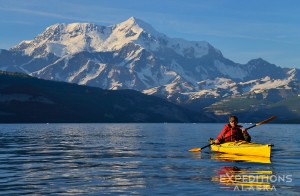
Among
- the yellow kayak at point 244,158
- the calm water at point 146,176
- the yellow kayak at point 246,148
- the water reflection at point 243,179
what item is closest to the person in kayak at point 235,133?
the yellow kayak at point 246,148

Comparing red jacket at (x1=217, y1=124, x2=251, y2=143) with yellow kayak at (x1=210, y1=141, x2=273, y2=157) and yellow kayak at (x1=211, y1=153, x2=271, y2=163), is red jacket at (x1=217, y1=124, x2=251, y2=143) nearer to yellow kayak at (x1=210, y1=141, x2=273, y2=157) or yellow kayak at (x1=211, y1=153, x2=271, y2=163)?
yellow kayak at (x1=210, y1=141, x2=273, y2=157)

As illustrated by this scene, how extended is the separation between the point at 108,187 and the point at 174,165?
14913mm

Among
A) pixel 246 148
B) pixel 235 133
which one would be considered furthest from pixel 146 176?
pixel 235 133

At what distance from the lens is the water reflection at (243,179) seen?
32194 millimetres

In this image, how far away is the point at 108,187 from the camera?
33.0 metres

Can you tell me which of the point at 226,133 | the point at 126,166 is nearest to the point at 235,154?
the point at 226,133

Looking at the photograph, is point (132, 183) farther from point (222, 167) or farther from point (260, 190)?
point (222, 167)

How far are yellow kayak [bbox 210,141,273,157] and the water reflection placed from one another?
5925 mm

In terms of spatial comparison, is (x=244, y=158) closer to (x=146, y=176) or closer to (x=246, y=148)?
(x=246, y=148)

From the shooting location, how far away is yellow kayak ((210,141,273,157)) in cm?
4845

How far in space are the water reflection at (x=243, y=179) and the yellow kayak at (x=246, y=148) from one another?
19.4ft

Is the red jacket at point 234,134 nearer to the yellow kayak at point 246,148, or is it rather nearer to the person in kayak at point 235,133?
the person in kayak at point 235,133

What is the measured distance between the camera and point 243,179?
118ft

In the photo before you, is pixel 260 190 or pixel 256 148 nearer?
pixel 260 190
